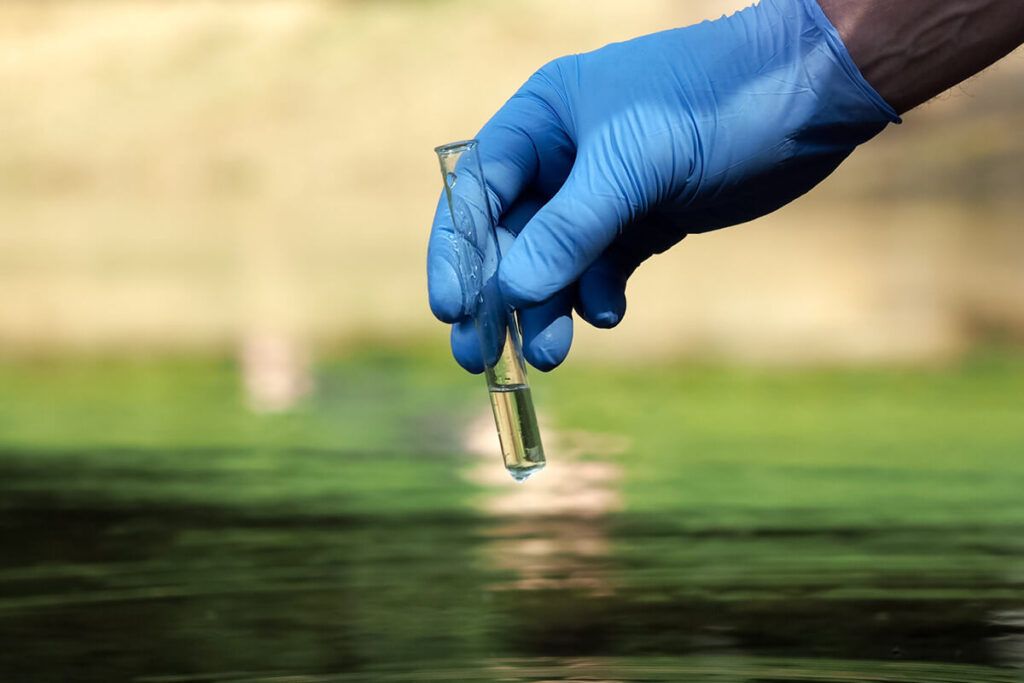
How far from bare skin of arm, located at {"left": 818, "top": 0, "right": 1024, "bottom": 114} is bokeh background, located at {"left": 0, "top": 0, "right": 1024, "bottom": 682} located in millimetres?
389

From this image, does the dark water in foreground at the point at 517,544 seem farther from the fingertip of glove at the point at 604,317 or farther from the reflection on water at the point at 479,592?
the fingertip of glove at the point at 604,317

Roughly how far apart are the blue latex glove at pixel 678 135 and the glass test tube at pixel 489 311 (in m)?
0.02

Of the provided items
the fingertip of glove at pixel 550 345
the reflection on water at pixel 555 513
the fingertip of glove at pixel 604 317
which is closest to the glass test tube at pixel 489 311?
the fingertip of glove at pixel 550 345

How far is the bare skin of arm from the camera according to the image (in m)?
1.65

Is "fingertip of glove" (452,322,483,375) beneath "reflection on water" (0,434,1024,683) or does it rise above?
above

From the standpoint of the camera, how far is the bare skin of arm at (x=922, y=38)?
165cm

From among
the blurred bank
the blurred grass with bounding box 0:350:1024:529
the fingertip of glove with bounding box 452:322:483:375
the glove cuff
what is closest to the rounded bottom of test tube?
the fingertip of glove with bounding box 452:322:483:375

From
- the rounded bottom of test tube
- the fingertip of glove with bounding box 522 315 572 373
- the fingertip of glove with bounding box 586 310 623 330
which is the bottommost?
the rounded bottom of test tube

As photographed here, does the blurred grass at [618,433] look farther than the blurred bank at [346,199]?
No

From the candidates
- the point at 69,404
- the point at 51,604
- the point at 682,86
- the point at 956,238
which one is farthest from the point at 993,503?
the point at 956,238

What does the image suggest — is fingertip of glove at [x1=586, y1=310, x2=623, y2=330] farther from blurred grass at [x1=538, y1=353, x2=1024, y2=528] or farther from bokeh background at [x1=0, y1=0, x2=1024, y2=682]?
blurred grass at [x1=538, y1=353, x2=1024, y2=528]

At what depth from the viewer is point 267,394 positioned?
14.1 feet

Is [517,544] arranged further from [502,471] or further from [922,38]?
[922,38]

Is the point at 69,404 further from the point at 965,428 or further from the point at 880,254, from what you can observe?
the point at 880,254
